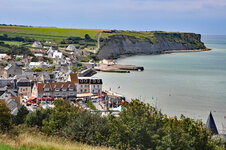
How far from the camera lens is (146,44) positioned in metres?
83.9

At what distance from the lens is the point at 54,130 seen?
29.5ft

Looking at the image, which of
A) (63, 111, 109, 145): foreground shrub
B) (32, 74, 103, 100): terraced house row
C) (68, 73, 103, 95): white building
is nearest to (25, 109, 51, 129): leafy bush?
(63, 111, 109, 145): foreground shrub

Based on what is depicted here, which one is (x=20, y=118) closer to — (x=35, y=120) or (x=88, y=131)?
(x=35, y=120)

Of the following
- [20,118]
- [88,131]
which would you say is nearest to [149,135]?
[88,131]

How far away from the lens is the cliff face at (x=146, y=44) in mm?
69738

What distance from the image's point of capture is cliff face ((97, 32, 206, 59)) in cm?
6974

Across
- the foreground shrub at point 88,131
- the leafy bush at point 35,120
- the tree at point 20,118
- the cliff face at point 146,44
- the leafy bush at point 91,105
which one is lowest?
the leafy bush at point 91,105

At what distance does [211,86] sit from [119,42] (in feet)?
156

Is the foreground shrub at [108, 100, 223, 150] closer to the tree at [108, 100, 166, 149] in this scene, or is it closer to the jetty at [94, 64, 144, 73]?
the tree at [108, 100, 166, 149]

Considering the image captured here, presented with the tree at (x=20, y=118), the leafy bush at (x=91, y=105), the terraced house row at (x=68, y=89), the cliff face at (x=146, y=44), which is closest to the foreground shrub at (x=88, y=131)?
the tree at (x=20, y=118)

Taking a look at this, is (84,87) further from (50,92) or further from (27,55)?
(27,55)

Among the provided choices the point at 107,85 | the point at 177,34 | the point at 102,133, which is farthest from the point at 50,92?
the point at 177,34

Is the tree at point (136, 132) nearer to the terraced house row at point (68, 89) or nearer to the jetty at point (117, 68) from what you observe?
the terraced house row at point (68, 89)

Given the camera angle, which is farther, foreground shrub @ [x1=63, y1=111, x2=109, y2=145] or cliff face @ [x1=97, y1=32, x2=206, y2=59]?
cliff face @ [x1=97, y1=32, x2=206, y2=59]
